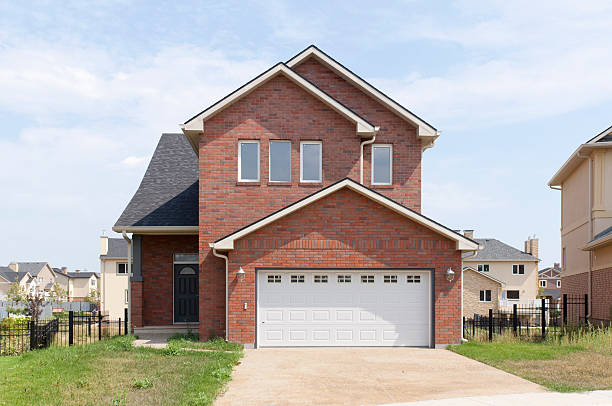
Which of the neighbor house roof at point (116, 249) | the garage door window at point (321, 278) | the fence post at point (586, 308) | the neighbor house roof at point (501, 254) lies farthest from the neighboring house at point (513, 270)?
the garage door window at point (321, 278)

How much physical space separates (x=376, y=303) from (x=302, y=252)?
2.79 meters

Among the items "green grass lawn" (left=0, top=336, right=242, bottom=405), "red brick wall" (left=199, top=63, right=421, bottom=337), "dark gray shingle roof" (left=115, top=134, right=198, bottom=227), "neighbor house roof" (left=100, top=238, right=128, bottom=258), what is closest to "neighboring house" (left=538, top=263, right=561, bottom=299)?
"neighbor house roof" (left=100, top=238, right=128, bottom=258)

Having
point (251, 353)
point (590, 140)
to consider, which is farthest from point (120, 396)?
point (590, 140)

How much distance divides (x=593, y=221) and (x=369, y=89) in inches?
447

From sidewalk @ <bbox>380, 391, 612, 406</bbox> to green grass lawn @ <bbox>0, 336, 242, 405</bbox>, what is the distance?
4.00m

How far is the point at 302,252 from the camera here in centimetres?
1964

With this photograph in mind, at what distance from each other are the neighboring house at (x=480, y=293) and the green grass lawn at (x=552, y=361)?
34.0 metres

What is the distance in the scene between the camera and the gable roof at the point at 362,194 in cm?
1930

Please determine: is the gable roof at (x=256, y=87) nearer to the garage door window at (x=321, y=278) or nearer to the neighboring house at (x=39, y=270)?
the garage door window at (x=321, y=278)

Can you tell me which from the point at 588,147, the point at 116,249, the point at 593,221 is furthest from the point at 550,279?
the point at 588,147

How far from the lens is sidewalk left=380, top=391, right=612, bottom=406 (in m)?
10.7

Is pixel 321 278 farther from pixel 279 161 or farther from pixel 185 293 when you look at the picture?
pixel 185 293

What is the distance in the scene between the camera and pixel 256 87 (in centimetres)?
2125

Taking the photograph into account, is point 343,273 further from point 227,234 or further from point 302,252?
point 227,234
